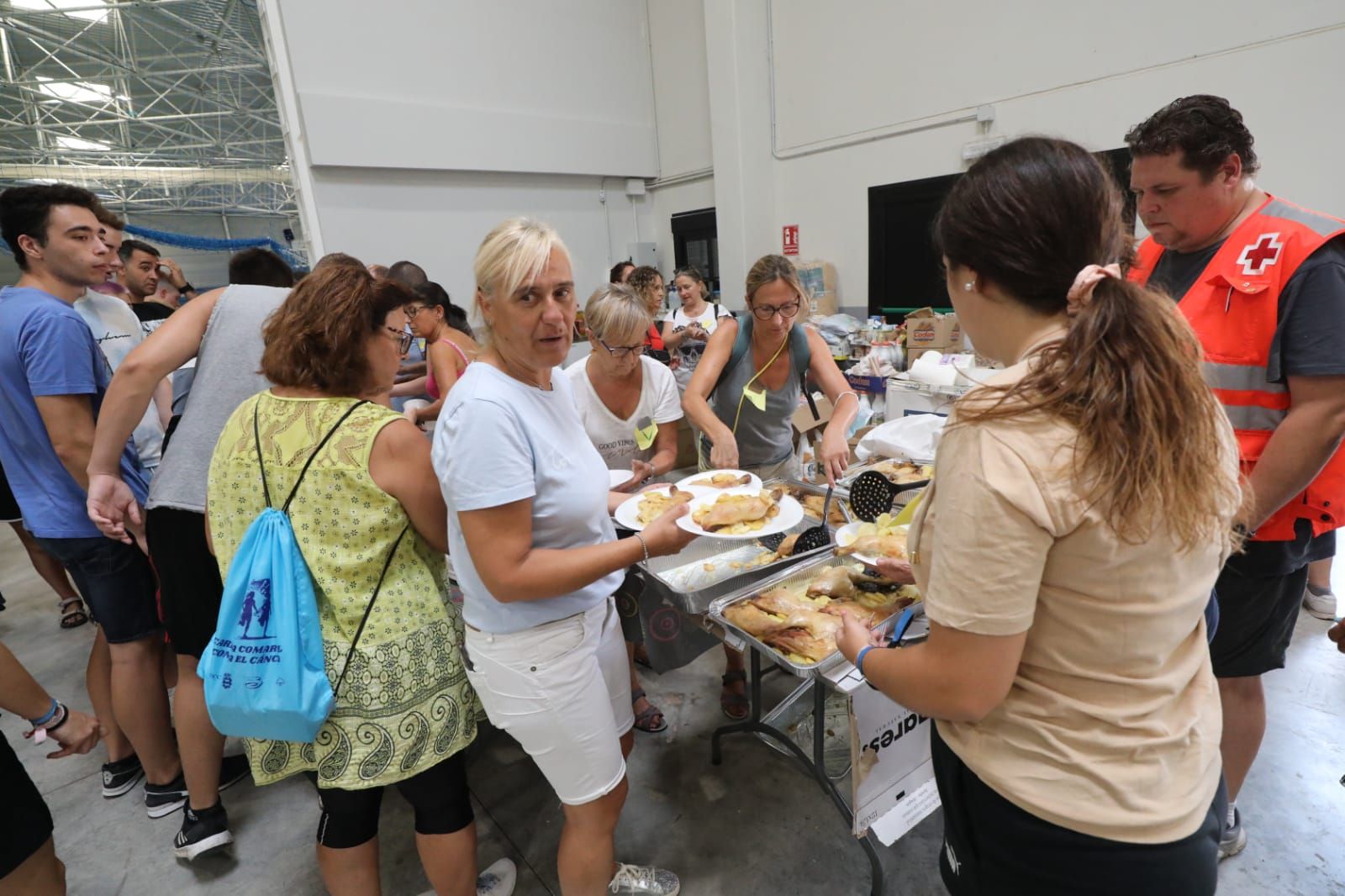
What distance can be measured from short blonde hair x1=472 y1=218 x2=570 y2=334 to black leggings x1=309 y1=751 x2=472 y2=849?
1086mm

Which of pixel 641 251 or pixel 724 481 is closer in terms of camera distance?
pixel 724 481

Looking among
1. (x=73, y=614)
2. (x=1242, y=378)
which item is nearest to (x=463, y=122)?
(x=73, y=614)

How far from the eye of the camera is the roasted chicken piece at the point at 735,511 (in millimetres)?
1536

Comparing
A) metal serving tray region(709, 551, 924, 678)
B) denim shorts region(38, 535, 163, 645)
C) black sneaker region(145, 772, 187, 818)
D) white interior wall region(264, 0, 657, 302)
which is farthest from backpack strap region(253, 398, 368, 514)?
white interior wall region(264, 0, 657, 302)

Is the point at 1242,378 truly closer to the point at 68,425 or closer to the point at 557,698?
the point at 557,698

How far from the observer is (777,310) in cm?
215

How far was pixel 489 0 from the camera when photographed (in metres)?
5.84

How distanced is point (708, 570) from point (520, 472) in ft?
2.55

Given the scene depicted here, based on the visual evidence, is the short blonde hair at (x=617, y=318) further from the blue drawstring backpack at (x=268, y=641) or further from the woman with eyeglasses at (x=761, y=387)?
the blue drawstring backpack at (x=268, y=641)

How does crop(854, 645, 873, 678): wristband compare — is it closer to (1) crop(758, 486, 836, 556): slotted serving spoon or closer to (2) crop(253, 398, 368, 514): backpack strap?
(1) crop(758, 486, 836, 556): slotted serving spoon

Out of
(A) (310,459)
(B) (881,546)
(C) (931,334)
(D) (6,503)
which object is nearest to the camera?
(A) (310,459)

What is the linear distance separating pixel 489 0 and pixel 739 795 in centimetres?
699

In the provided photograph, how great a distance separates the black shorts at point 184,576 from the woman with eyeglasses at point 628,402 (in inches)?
49.5

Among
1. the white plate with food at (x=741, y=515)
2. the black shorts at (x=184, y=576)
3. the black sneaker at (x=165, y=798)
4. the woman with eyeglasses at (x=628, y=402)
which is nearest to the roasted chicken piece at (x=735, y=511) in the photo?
the white plate with food at (x=741, y=515)
